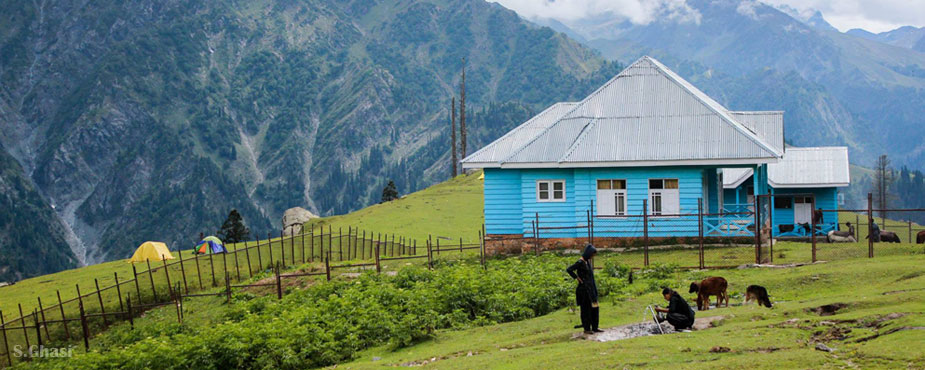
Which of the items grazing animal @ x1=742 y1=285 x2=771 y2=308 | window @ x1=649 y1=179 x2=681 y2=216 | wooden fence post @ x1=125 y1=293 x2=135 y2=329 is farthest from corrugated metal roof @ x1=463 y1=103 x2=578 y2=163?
grazing animal @ x1=742 y1=285 x2=771 y2=308

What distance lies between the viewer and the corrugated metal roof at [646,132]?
3219 cm

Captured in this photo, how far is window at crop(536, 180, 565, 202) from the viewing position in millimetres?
33875

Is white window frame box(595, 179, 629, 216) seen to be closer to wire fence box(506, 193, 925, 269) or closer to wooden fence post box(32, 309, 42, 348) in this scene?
wire fence box(506, 193, 925, 269)

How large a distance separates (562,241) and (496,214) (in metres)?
3.37

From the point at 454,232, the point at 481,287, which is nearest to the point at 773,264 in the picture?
the point at 481,287

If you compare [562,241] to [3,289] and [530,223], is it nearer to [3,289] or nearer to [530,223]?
[530,223]

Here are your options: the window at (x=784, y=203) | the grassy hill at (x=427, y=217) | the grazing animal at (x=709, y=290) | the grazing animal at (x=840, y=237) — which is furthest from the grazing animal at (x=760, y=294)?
the grassy hill at (x=427, y=217)

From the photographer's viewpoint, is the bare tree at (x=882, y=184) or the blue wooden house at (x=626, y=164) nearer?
the blue wooden house at (x=626, y=164)

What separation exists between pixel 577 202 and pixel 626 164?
2.46 metres

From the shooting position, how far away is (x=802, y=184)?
143ft

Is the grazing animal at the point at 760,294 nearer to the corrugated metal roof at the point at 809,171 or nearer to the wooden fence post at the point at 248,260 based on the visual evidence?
the wooden fence post at the point at 248,260

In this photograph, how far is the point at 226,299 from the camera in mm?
29516

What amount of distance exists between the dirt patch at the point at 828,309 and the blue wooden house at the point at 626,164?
13.3 metres

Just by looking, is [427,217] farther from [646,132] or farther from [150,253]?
[646,132]
